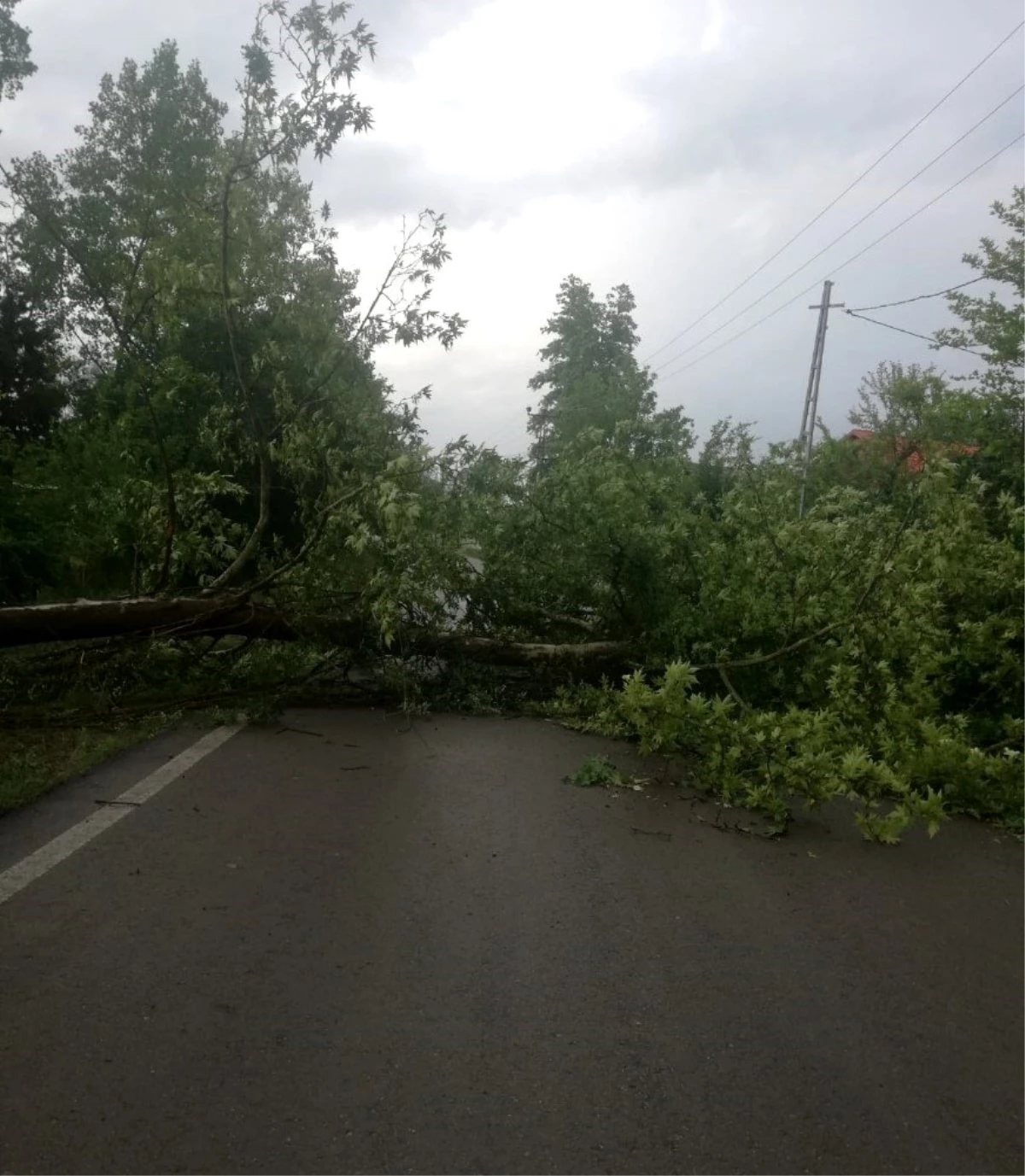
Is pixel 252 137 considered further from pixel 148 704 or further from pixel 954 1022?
pixel 954 1022

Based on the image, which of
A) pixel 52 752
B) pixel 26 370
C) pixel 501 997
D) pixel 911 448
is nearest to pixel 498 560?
pixel 52 752

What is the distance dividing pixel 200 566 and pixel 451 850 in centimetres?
552

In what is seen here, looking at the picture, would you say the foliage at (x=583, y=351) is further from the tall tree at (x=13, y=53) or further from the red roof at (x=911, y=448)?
the tall tree at (x=13, y=53)

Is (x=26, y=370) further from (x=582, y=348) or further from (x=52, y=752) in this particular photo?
(x=582, y=348)

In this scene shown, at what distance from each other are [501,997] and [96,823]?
2.81m

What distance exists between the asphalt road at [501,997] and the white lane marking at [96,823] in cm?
8

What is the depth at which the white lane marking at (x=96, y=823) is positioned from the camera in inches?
192

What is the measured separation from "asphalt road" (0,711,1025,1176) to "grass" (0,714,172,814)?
0.90ft

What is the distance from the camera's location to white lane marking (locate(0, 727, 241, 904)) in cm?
488

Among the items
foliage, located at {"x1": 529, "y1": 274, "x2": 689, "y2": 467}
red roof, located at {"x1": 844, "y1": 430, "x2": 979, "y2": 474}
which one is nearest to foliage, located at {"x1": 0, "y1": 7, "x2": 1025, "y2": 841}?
red roof, located at {"x1": 844, "y1": 430, "x2": 979, "y2": 474}

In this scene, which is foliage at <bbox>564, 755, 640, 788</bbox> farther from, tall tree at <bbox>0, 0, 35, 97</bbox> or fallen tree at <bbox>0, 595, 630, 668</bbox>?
tall tree at <bbox>0, 0, 35, 97</bbox>

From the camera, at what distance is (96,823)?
19.0 ft

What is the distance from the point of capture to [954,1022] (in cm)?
379

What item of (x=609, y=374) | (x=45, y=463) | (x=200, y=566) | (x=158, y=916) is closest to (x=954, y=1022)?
(x=158, y=916)
